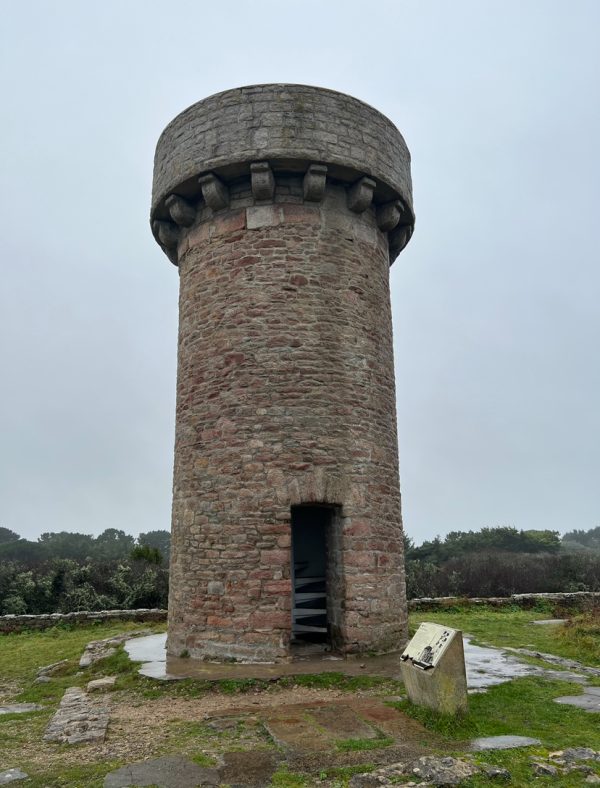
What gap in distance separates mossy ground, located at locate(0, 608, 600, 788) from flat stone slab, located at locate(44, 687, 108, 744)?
11 cm

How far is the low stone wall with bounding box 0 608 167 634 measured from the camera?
12711 millimetres

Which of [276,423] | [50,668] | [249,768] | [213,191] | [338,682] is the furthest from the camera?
[213,191]

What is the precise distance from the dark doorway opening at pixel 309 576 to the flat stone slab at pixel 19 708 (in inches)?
133

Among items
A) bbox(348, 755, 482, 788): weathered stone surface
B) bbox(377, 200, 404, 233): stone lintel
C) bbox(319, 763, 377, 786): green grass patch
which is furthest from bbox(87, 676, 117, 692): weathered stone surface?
bbox(377, 200, 404, 233): stone lintel

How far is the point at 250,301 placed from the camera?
26.5 feet

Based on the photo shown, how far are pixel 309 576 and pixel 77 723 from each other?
4375mm

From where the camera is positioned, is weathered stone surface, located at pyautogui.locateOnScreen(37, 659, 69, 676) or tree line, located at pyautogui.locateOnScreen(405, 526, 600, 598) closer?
weathered stone surface, located at pyautogui.locateOnScreen(37, 659, 69, 676)

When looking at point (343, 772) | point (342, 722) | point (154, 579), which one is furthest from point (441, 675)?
point (154, 579)

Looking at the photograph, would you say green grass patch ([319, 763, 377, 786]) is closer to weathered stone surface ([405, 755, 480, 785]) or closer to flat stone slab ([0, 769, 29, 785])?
weathered stone surface ([405, 755, 480, 785])

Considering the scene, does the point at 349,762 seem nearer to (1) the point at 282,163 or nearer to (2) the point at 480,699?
(2) the point at 480,699

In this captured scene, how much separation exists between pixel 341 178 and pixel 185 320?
3020 mm

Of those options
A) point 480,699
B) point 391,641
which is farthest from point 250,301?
point 480,699

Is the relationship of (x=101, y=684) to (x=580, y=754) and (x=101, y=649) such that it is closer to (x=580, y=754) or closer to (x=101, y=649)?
(x=101, y=649)

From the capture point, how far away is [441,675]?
4.78 metres
